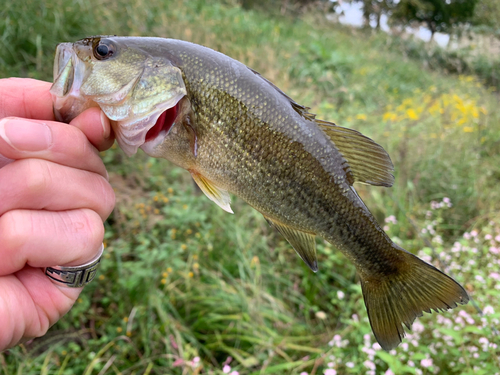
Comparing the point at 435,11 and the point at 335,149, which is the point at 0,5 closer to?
the point at 335,149

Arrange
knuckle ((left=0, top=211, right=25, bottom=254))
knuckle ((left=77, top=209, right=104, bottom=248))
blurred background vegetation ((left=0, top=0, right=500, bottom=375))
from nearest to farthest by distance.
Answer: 1. knuckle ((left=0, top=211, right=25, bottom=254))
2. knuckle ((left=77, top=209, right=104, bottom=248))
3. blurred background vegetation ((left=0, top=0, right=500, bottom=375))

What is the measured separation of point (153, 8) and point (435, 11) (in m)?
20.8

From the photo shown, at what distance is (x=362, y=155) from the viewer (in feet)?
3.86

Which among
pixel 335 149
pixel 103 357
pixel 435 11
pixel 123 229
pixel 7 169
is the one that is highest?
pixel 435 11

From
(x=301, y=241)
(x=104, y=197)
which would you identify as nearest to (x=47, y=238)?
(x=104, y=197)

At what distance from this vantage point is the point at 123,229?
288cm

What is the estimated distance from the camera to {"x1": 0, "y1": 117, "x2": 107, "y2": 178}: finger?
0.91 meters

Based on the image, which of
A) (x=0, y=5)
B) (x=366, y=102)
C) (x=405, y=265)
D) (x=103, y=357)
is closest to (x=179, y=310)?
(x=103, y=357)

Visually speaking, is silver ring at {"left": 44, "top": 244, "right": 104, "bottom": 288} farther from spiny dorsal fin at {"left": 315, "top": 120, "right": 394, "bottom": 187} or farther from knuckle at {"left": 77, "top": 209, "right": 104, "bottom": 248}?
spiny dorsal fin at {"left": 315, "top": 120, "right": 394, "bottom": 187}

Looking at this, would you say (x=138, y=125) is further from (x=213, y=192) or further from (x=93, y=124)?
(x=213, y=192)

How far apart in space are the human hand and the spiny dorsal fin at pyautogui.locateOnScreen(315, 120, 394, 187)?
761mm

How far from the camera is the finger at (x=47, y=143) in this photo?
0.91m

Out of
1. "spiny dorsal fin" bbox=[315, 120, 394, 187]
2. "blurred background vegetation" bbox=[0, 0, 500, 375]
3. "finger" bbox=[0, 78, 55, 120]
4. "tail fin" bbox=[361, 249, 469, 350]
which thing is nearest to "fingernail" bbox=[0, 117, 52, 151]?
"finger" bbox=[0, 78, 55, 120]

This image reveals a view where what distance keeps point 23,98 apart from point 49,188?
386mm
